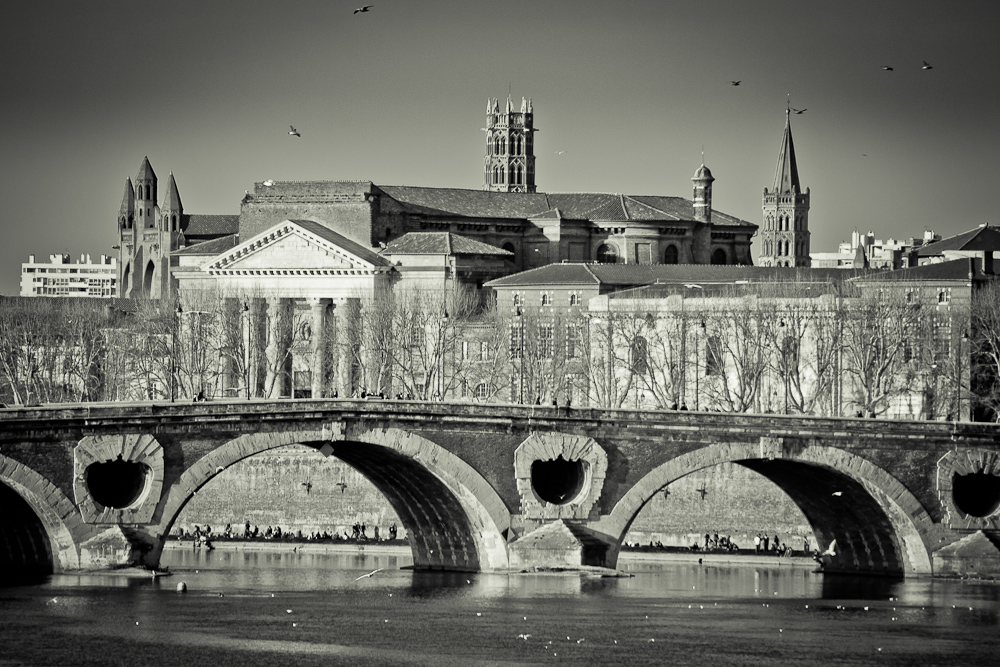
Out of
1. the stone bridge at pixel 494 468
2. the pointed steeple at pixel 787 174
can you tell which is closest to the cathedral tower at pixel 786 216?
the pointed steeple at pixel 787 174

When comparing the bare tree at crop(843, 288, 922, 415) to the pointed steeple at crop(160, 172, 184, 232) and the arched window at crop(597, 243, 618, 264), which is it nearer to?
the arched window at crop(597, 243, 618, 264)

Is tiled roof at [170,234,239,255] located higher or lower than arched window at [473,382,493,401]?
higher

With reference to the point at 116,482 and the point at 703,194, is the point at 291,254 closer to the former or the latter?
the point at 703,194

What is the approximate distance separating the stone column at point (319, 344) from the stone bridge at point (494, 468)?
135 ft

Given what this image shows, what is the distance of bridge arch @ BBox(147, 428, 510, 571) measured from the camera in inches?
2815

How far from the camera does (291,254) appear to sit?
13538 cm

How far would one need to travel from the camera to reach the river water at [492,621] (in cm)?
6228

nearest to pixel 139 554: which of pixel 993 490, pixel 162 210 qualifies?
pixel 993 490

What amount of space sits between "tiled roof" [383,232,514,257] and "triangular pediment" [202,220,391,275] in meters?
1.30

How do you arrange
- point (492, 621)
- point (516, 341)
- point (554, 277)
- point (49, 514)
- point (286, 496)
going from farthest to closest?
point (554, 277), point (516, 341), point (286, 496), point (49, 514), point (492, 621)

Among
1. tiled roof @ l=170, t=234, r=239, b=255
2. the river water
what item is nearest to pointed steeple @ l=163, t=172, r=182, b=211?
tiled roof @ l=170, t=234, r=239, b=255

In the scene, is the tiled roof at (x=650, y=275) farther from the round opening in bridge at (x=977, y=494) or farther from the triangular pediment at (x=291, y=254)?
the round opening in bridge at (x=977, y=494)

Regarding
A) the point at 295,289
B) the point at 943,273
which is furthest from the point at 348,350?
the point at 943,273

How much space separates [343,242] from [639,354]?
29.1 metres
